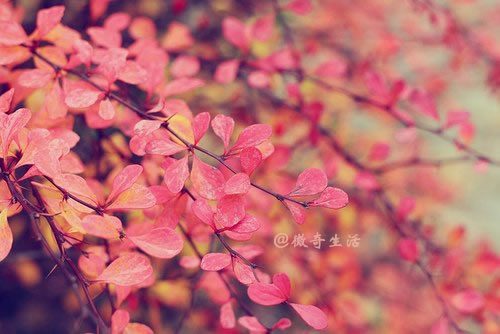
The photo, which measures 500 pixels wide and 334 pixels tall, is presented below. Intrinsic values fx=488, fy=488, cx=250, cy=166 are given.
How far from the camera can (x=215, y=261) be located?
1.92ft

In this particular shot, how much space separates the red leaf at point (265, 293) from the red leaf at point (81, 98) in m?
0.31

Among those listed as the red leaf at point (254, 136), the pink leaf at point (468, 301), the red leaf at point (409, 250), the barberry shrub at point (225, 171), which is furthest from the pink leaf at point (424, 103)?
the red leaf at point (254, 136)

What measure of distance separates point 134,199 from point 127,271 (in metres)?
0.08

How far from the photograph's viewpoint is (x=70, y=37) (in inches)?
29.9

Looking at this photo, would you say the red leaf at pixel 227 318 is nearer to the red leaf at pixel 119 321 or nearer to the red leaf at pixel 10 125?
the red leaf at pixel 119 321

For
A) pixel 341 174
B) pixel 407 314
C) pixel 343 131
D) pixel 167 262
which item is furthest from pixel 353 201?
pixel 167 262

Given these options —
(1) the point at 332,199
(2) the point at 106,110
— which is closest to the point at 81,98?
(2) the point at 106,110

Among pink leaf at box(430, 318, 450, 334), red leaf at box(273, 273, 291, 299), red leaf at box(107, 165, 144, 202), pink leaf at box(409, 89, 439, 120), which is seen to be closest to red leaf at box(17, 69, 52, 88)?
red leaf at box(107, 165, 144, 202)

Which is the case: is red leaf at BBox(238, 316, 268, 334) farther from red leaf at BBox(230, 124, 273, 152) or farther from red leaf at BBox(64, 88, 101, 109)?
red leaf at BBox(64, 88, 101, 109)

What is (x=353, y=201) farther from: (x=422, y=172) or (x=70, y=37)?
(x=70, y=37)

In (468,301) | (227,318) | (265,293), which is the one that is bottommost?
(468,301)

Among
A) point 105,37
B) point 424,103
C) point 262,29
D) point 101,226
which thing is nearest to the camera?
point 101,226

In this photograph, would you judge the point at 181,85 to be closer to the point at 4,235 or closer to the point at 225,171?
the point at 225,171

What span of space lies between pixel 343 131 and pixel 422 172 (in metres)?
0.54
